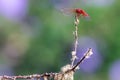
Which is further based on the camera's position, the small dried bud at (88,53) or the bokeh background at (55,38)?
the bokeh background at (55,38)

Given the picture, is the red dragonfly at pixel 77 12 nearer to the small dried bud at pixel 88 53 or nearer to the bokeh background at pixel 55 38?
the small dried bud at pixel 88 53

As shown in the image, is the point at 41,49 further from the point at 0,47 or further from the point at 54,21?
the point at 0,47

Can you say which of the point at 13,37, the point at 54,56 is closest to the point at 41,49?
the point at 54,56

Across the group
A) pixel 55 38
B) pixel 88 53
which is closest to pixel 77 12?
pixel 88 53

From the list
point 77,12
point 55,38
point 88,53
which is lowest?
point 88,53

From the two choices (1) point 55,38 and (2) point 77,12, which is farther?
(1) point 55,38

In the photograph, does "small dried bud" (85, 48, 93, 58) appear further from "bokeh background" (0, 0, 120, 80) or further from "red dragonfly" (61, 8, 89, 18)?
"bokeh background" (0, 0, 120, 80)

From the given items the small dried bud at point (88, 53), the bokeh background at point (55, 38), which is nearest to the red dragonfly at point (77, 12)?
the small dried bud at point (88, 53)

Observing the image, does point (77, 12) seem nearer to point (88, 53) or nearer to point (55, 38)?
point (88, 53)
